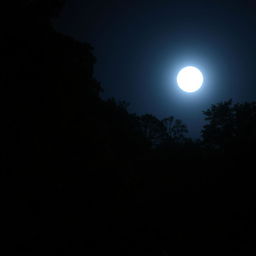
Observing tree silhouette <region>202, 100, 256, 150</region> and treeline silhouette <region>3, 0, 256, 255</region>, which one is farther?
tree silhouette <region>202, 100, 256, 150</region>

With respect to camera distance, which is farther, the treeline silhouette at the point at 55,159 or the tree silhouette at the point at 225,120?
the tree silhouette at the point at 225,120

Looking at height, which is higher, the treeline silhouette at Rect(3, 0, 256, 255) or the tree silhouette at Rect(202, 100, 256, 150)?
the tree silhouette at Rect(202, 100, 256, 150)

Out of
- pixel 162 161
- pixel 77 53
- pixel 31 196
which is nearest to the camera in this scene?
pixel 31 196

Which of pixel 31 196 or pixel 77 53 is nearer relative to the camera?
pixel 31 196

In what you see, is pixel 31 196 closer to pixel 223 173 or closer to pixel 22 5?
pixel 22 5

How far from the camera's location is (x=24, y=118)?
5570 millimetres

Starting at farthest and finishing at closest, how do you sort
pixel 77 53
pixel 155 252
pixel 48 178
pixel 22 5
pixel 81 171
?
pixel 77 53, pixel 22 5, pixel 155 252, pixel 81 171, pixel 48 178

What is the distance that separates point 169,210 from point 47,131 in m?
12.1

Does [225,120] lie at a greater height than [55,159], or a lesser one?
greater

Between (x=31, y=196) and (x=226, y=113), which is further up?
(x=226, y=113)

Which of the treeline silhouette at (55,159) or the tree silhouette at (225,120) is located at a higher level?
the tree silhouette at (225,120)

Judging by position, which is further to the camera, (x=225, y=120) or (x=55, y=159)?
(x=225, y=120)

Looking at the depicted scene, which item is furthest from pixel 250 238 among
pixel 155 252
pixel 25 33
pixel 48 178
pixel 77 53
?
pixel 25 33

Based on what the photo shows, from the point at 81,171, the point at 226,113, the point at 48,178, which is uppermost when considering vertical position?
the point at 226,113
